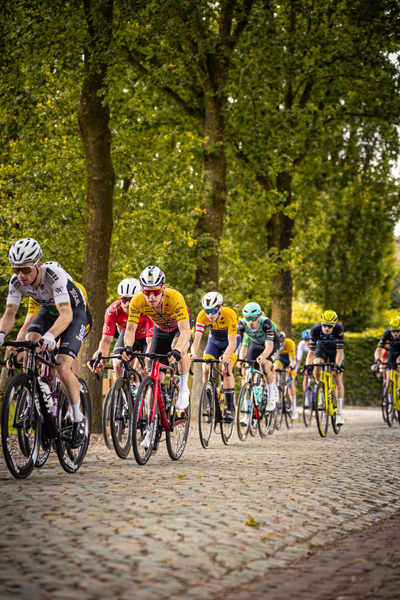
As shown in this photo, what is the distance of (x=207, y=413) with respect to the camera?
433 inches

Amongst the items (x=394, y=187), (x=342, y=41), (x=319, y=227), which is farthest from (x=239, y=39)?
(x=394, y=187)

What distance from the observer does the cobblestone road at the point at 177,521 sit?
12.4 ft

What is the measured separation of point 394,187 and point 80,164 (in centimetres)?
2064

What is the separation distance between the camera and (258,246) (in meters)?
27.3

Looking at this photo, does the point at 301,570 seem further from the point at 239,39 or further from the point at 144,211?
the point at 239,39

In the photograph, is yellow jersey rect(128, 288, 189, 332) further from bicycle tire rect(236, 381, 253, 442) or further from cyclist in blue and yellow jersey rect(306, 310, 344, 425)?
cyclist in blue and yellow jersey rect(306, 310, 344, 425)

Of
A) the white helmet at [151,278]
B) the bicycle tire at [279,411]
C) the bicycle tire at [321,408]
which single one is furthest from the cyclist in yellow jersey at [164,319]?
the bicycle tire at [279,411]

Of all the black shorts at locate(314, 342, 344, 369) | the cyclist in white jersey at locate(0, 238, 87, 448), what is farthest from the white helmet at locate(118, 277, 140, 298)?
the black shorts at locate(314, 342, 344, 369)

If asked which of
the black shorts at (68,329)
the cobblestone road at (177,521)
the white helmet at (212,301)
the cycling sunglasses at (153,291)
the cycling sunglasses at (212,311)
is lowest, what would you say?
the cobblestone road at (177,521)

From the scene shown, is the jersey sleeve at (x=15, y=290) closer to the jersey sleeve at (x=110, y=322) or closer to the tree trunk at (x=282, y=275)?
the jersey sleeve at (x=110, y=322)

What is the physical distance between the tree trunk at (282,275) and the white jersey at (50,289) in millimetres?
16012

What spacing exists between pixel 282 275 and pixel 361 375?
24.8 ft

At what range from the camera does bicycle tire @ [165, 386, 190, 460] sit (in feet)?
28.9

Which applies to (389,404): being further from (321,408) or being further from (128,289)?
(128,289)
